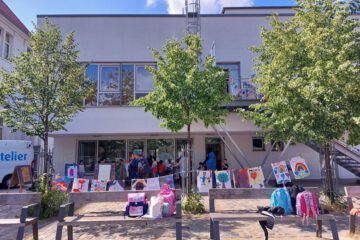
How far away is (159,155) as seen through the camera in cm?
1805

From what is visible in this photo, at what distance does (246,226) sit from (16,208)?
762cm

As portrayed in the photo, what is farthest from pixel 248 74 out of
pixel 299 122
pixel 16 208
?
pixel 16 208

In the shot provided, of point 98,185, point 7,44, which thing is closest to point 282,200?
point 98,185

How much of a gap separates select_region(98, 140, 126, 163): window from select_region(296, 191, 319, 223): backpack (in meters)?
13.2

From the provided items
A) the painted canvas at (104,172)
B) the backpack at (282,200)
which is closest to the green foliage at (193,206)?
the backpack at (282,200)

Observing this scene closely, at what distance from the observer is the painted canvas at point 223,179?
1191 centimetres

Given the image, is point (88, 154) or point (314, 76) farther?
point (88, 154)

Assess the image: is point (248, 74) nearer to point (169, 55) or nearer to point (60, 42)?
point (169, 55)

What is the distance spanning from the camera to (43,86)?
9.14 metres

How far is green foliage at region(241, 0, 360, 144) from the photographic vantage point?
339 inches

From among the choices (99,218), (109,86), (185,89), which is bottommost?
(99,218)

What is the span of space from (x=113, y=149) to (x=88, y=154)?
1470 millimetres

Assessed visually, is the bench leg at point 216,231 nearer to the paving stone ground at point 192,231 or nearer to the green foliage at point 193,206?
the paving stone ground at point 192,231

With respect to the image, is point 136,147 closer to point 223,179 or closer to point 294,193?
point 223,179
